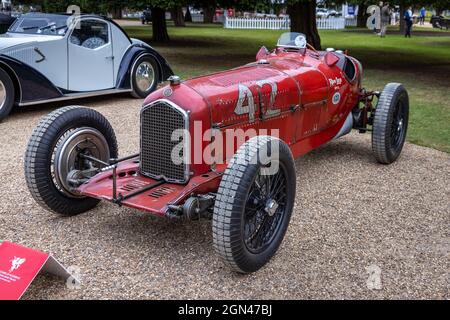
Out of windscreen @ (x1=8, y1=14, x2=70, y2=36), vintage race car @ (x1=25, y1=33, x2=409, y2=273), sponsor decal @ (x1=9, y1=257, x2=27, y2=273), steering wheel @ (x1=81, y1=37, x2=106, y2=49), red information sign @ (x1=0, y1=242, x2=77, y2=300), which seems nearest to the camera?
red information sign @ (x1=0, y1=242, x2=77, y2=300)

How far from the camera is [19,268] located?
3229 mm

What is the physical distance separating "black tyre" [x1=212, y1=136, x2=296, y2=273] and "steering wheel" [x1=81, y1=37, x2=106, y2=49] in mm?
6532

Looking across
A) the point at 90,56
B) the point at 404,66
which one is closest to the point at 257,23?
the point at 404,66

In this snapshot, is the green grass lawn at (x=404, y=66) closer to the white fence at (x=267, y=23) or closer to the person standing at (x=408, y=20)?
the person standing at (x=408, y=20)

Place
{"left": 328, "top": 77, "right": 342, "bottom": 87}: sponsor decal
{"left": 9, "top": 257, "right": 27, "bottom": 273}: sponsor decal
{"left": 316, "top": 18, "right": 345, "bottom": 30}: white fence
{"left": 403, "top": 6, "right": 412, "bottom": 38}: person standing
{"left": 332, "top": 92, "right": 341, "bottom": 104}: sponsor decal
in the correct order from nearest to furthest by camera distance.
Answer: {"left": 9, "top": 257, "right": 27, "bottom": 273}: sponsor decal < {"left": 328, "top": 77, "right": 342, "bottom": 87}: sponsor decal < {"left": 332, "top": 92, "right": 341, "bottom": 104}: sponsor decal < {"left": 403, "top": 6, "right": 412, "bottom": 38}: person standing < {"left": 316, "top": 18, "right": 345, "bottom": 30}: white fence

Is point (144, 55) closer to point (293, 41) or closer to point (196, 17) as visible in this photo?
point (293, 41)

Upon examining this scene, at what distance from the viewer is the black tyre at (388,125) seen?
19.9ft

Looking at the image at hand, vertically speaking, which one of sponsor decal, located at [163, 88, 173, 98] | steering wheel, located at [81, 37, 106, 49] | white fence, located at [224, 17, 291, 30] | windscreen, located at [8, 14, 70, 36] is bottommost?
sponsor decal, located at [163, 88, 173, 98]

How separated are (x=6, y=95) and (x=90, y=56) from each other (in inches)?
68.4

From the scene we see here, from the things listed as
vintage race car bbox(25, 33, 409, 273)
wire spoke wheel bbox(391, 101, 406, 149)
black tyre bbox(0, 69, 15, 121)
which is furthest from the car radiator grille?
black tyre bbox(0, 69, 15, 121)

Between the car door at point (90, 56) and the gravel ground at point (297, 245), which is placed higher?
the car door at point (90, 56)

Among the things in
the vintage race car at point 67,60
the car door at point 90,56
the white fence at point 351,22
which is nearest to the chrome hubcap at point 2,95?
the vintage race car at point 67,60

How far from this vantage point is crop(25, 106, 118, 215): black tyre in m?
4.22

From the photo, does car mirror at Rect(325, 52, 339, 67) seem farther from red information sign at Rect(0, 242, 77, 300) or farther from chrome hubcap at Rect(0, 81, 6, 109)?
→ chrome hubcap at Rect(0, 81, 6, 109)
